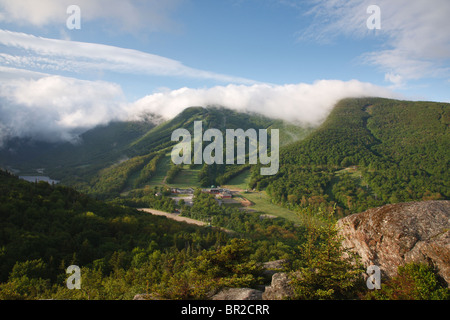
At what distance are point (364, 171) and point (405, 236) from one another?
16059 centimetres

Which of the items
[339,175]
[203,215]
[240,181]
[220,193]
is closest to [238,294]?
[203,215]

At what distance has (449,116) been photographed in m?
193

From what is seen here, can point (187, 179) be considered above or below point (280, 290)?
below

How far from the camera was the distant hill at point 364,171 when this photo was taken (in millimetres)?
121438

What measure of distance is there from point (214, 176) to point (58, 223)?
433ft

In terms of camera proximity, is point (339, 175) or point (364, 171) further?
point (339, 175)

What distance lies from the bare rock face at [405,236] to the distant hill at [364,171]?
3366 inches

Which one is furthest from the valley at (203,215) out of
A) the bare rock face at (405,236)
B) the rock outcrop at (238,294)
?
the bare rock face at (405,236)

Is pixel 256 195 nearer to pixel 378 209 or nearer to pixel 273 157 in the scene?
pixel 273 157

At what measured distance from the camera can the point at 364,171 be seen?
15188cm

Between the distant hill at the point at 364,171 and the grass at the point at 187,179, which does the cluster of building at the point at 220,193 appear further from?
the distant hill at the point at 364,171

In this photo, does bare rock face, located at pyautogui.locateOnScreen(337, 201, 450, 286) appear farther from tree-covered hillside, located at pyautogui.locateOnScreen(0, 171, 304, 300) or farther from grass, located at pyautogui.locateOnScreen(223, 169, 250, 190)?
grass, located at pyautogui.locateOnScreen(223, 169, 250, 190)

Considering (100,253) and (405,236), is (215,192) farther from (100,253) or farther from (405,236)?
(405,236)
